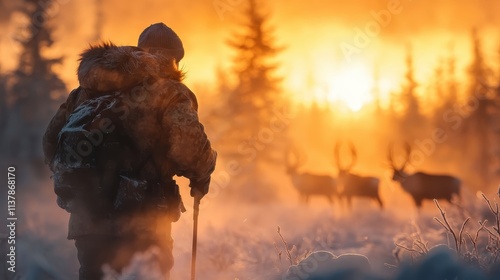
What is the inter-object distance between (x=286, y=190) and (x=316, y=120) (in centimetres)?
3933

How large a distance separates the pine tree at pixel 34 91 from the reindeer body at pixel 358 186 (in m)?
11.6

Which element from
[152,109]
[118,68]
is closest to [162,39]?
[118,68]

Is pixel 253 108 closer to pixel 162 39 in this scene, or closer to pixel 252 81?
pixel 252 81

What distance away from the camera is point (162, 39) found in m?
4.45

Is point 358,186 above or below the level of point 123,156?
above

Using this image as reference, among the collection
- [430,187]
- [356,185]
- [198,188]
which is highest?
[356,185]

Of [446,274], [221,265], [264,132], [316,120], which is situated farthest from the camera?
[316,120]

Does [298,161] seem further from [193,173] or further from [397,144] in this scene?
[397,144]

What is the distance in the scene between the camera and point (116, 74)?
157 inches

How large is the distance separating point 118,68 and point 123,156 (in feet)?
1.91

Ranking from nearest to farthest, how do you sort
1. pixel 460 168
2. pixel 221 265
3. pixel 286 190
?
pixel 221 265, pixel 286 190, pixel 460 168

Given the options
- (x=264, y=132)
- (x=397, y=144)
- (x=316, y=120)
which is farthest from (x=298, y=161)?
(x=316, y=120)

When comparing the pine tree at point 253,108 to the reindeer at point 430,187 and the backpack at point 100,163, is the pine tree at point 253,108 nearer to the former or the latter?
the reindeer at point 430,187

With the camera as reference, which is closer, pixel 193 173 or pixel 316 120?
pixel 193 173
